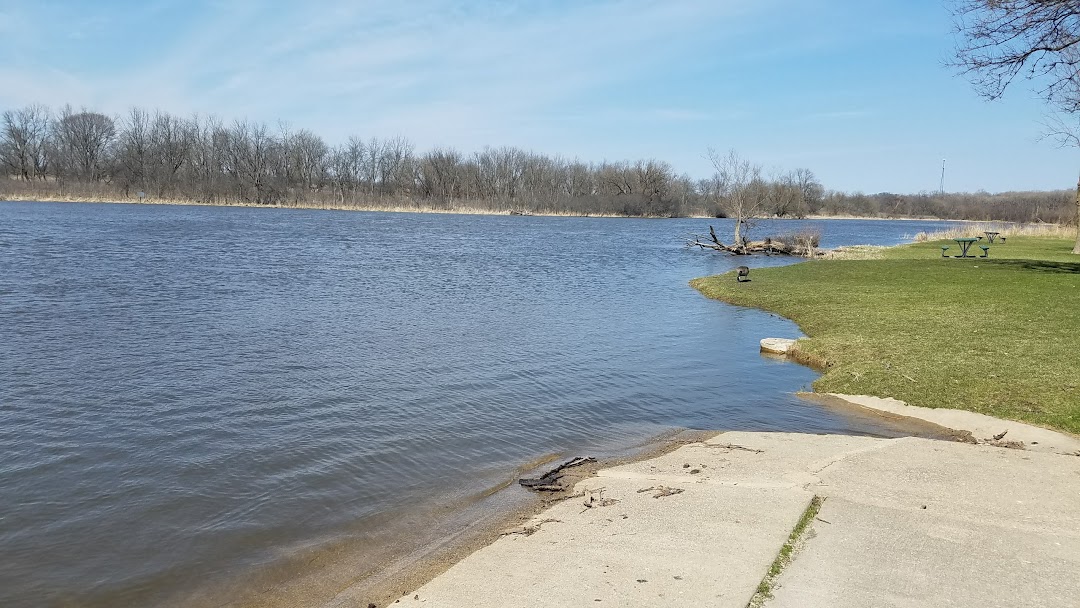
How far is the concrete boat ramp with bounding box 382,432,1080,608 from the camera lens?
4578 mm

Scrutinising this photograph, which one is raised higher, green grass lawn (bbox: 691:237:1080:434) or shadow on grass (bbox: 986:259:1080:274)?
shadow on grass (bbox: 986:259:1080:274)

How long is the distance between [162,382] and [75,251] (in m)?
22.4

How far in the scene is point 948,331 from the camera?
45.9ft

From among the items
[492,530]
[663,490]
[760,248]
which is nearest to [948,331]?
[663,490]

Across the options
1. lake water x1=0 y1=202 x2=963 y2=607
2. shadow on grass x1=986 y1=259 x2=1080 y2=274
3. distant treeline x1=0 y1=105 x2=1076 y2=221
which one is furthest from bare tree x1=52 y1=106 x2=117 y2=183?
shadow on grass x1=986 y1=259 x2=1080 y2=274

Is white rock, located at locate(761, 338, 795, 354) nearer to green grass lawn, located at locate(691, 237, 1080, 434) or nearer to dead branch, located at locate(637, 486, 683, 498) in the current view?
green grass lawn, located at locate(691, 237, 1080, 434)

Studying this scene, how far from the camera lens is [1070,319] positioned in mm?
14234

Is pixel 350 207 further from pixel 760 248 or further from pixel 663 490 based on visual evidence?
pixel 663 490

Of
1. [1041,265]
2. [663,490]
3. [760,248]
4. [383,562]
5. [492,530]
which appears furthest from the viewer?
[760,248]

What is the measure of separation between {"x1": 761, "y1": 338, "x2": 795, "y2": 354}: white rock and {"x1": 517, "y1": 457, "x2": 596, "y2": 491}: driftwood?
8057mm

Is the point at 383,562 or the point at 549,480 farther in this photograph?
the point at 549,480

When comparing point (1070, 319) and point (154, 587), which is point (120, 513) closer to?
point (154, 587)

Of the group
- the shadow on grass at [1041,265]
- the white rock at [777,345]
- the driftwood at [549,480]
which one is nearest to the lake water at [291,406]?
the driftwood at [549,480]

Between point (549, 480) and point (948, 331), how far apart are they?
10337 millimetres
